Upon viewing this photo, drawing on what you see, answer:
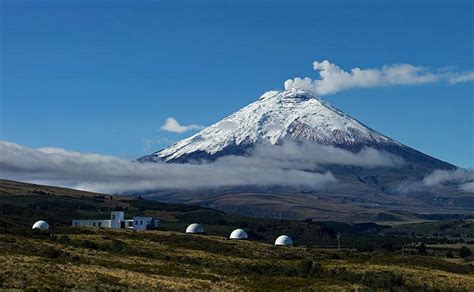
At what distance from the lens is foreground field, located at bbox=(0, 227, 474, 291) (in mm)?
59438

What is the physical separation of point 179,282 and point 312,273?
24.6 metres

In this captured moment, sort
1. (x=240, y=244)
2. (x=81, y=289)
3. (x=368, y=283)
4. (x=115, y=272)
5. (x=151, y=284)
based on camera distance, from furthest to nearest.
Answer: (x=240, y=244) < (x=368, y=283) < (x=115, y=272) < (x=151, y=284) < (x=81, y=289)

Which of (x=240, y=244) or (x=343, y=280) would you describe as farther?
(x=240, y=244)

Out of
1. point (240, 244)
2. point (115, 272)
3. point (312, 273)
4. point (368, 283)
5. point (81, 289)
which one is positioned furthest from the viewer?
point (240, 244)

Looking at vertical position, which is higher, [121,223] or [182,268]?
[121,223]

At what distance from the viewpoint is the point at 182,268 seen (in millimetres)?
77188

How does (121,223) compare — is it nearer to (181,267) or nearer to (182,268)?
(181,267)

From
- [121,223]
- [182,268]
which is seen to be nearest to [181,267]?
[182,268]

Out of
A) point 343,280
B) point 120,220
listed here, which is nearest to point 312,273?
point 343,280

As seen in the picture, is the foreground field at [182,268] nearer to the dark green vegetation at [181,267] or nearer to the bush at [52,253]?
the dark green vegetation at [181,267]

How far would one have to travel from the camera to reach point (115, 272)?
6469cm

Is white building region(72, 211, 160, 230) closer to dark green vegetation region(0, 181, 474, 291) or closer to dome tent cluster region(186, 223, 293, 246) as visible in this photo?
dome tent cluster region(186, 223, 293, 246)

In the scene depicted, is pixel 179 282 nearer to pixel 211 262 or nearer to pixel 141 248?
pixel 211 262

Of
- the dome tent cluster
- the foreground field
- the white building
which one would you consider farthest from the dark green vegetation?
the white building
